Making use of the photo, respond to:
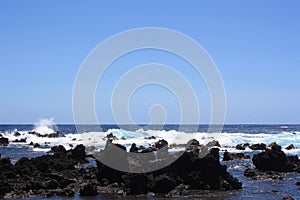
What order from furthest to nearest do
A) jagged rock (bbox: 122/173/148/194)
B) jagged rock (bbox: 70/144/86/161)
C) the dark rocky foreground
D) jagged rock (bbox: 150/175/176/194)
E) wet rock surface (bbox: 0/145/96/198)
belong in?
jagged rock (bbox: 70/144/86/161), jagged rock (bbox: 150/175/176/194), jagged rock (bbox: 122/173/148/194), the dark rocky foreground, wet rock surface (bbox: 0/145/96/198)

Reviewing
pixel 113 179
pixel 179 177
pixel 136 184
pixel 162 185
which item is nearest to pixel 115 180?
pixel 113 179

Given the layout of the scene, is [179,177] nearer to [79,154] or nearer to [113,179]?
[113,179]

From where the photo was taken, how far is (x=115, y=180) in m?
32.9

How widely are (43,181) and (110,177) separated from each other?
4583 mm

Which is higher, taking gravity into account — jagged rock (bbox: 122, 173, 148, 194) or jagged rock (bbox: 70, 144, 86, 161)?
jagged rock (bbox: 70, 144, 86, 161)

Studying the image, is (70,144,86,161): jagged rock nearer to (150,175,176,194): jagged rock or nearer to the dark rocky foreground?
the dark rocky foreground

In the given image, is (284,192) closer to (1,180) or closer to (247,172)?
(247,172)

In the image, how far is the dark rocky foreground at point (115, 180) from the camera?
30031 millimetres

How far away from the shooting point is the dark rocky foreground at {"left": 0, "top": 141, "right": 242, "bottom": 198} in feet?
98.5

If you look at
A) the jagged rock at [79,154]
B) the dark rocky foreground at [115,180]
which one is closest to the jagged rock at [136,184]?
the dark rocky foreground at [115,180]

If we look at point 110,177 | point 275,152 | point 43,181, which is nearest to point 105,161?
point 110,177

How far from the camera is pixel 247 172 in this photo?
40.3 meters

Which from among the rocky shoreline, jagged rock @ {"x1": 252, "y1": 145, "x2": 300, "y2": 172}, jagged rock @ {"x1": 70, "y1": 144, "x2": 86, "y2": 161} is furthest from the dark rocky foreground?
jagged rock @ {"x1": 70, "y1": 144, "x2": 86, "y2": 161}

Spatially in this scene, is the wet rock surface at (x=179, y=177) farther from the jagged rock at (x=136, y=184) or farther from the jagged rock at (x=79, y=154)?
the jagged rock at (x=79, y=154)
